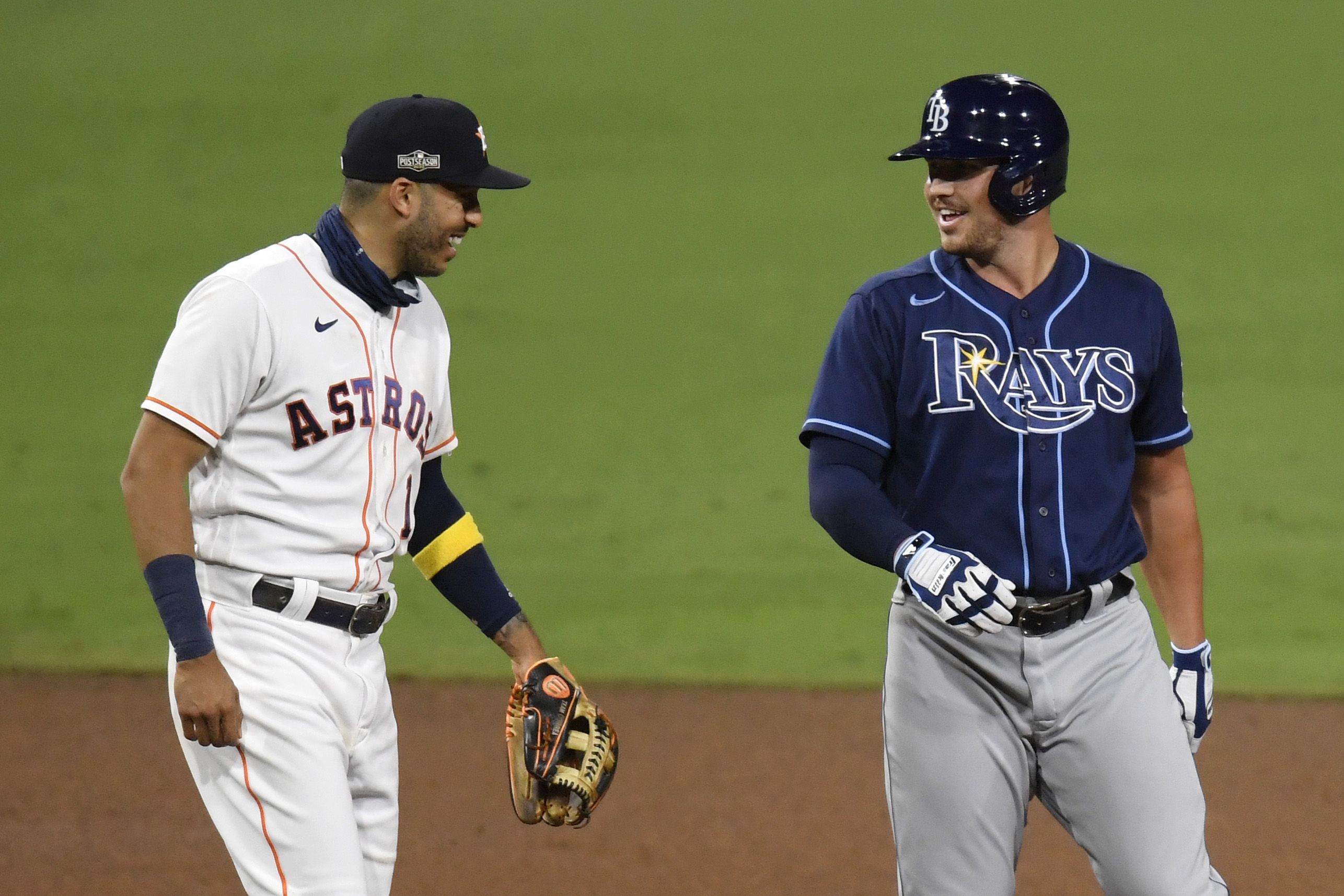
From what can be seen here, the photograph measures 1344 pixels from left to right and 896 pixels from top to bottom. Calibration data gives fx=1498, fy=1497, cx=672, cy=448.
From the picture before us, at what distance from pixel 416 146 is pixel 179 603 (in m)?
A: 0.88

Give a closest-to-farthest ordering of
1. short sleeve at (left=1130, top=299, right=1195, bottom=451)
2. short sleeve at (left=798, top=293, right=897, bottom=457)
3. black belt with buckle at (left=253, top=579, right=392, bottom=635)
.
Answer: black belt with buckle at (left=253, top=579, right=392, bottom=635) → short sleeve at (left=798, top=293, right=897, bottom=457) → short sleeve at (left=1130, top=299, right=1195, bottom=451)

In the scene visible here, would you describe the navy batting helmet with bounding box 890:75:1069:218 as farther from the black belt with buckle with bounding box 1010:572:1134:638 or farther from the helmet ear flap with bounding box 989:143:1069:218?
the black belt with buckle with bounding box 1010:572:1134:638

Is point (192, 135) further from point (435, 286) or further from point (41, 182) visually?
point (435, 286)

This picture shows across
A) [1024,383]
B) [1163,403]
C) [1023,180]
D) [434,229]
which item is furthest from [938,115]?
[434,229]

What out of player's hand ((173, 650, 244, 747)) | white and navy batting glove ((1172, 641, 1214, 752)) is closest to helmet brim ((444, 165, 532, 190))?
player's hand ((173, 650, 244, 747))

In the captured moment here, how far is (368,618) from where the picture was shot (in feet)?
8.53

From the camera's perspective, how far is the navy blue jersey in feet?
8.45

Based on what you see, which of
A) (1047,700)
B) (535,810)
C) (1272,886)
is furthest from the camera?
(1272,886)

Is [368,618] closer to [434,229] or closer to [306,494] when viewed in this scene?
[306,494]

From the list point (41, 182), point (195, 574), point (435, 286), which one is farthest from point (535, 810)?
point (41, 182)

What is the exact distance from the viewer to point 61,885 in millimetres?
4254

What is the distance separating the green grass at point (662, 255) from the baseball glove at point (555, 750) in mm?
3393

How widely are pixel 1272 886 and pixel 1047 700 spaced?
2.14m

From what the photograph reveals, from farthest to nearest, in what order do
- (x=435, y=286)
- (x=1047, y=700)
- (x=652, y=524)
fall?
(x=435, y=286) → (x=652, y=524) → (x=1047, y=700)
